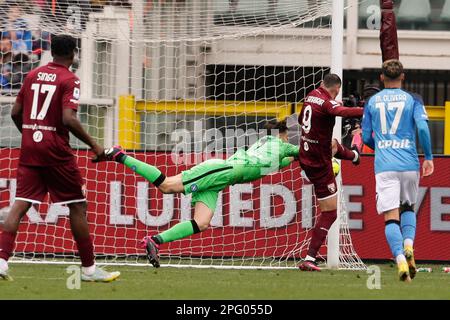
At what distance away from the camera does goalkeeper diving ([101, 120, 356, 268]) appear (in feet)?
37.8

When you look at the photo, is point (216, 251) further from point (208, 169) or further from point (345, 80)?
point (345, 80)

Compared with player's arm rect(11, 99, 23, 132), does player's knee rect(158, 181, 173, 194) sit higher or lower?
lower

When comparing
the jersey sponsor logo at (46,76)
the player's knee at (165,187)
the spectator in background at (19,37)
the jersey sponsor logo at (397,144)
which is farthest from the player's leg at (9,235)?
Answer: the spectator in background at (19,37)

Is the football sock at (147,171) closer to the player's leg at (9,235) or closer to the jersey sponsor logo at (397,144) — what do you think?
the player's leg at (9,235)

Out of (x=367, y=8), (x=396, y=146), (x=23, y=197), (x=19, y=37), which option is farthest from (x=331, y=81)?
(x=367, y=8)

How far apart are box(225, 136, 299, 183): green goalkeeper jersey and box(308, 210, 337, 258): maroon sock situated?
0.71 metres

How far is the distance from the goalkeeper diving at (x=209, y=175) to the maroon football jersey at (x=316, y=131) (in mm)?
136

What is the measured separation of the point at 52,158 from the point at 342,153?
377 centimetres

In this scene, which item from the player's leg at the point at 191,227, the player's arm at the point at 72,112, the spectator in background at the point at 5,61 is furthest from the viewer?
the spectator in background at the point at 5,61

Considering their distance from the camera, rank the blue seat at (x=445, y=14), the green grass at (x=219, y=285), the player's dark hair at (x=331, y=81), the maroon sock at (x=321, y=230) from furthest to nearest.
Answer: the blue seat at (x=445, y=14) → the maroon sock at (x=321, y=230) → the player's dark hair at (x=331, y=81) → the green grass at (x=219, y=285)

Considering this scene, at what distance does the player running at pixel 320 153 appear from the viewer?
12398 millimetres

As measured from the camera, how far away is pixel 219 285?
9.99 m

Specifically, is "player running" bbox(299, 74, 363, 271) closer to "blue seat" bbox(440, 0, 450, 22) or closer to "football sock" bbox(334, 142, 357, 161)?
"football sock" bbox(334, 142, 357, 161)

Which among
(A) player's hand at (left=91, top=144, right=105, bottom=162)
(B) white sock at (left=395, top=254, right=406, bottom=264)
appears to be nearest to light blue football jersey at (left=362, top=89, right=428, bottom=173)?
(B) white sock at (left=395, top=254, right=406, bottom=264)
